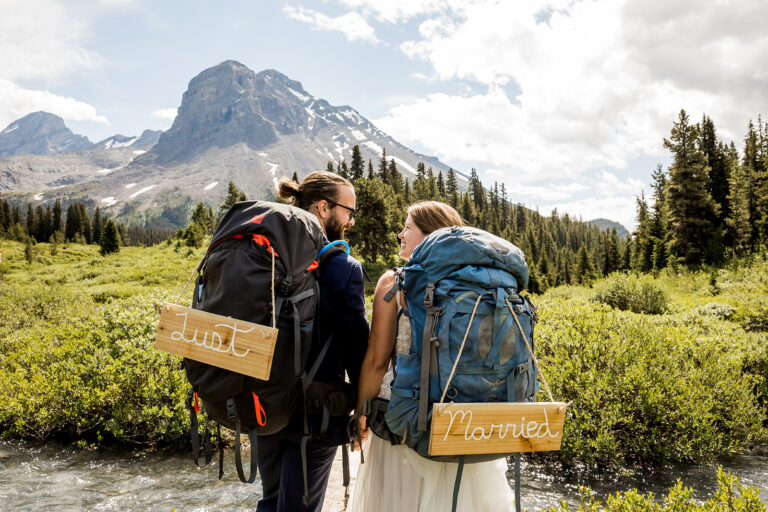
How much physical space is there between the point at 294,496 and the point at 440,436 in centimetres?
104

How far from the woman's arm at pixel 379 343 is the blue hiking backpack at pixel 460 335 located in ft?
0.45

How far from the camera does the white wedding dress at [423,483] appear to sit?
2514 millimetres

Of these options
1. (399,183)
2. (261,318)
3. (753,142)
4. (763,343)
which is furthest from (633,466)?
(399,183)

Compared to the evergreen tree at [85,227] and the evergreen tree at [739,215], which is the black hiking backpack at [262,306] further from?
the evergreen tree at [85,227]

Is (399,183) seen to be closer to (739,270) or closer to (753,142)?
(753,142)

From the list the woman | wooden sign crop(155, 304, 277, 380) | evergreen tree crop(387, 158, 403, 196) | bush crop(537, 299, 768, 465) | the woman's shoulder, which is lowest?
bush crop(537, 299, 768, 465)

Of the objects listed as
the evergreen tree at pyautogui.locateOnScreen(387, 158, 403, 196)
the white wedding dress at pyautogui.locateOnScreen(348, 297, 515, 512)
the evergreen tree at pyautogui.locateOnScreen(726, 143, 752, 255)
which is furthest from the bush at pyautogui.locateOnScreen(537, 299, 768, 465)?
the evergreen tree at pyautogui.locateOnScreen(387, 158, 403, 196)

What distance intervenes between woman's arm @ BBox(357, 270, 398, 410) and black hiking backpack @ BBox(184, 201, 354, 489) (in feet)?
1.14

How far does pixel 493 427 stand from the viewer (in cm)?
212

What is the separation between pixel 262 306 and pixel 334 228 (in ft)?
3.28

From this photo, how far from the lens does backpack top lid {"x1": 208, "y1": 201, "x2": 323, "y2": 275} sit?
223 cm

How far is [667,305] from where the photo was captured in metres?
18.6

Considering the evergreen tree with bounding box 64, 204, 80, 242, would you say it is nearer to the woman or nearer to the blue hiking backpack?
the woman

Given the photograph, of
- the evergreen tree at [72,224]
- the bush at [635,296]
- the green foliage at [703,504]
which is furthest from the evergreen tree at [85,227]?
the green foliage at [703,504]
